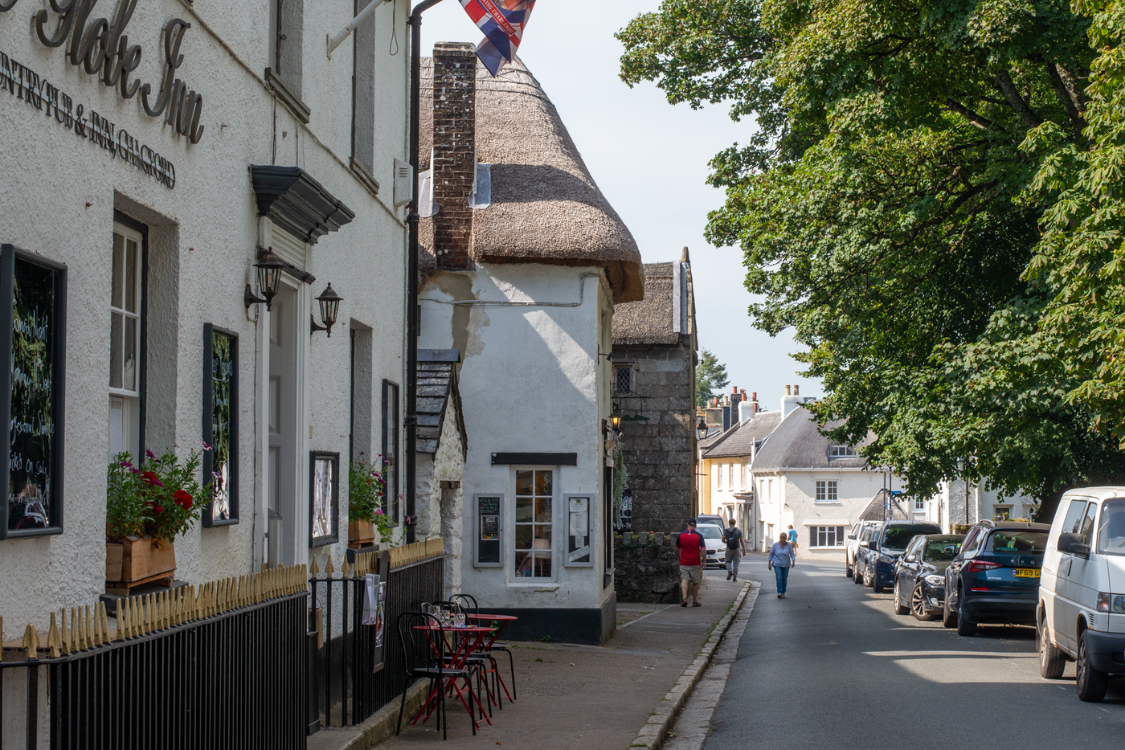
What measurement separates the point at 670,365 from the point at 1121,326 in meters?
15.6

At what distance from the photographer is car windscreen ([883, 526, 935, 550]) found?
31.1 metres

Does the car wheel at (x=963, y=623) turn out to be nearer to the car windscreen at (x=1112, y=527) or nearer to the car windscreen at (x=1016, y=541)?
the car windscreen at (x=1016, y=541)

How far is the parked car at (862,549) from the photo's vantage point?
34.6m

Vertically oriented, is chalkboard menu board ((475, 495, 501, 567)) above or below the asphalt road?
above

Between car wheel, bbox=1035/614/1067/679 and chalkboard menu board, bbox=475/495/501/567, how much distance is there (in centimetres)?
734

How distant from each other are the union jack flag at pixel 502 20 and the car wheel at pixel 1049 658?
816cm

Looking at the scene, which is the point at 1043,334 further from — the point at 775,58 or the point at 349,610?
the point at 349,610

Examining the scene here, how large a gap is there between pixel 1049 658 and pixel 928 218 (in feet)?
27.8

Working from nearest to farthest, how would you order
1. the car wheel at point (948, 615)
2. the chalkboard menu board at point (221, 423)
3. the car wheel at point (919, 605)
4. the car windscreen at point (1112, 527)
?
1. the chalkboard menu board at point (221, 423)
2. the car windscreen at point (1112, 527)
3. the car wheel at point (948, 615)
4. the car wheel at point (919, 605)

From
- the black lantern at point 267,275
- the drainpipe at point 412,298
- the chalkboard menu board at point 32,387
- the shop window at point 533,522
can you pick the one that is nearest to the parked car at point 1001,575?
the shop window at point 533,522

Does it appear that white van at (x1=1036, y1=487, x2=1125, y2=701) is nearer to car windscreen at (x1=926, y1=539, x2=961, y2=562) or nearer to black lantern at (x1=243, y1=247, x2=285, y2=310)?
black lantern at (x1=243, y1=247, x2=285, y2=310)

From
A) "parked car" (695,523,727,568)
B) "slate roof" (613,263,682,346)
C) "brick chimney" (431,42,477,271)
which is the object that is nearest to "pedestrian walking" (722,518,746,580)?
"parked car" (695,523,727,568)

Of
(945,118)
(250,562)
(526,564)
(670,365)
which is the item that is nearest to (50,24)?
(250,562)

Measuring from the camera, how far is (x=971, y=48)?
16.8 m
